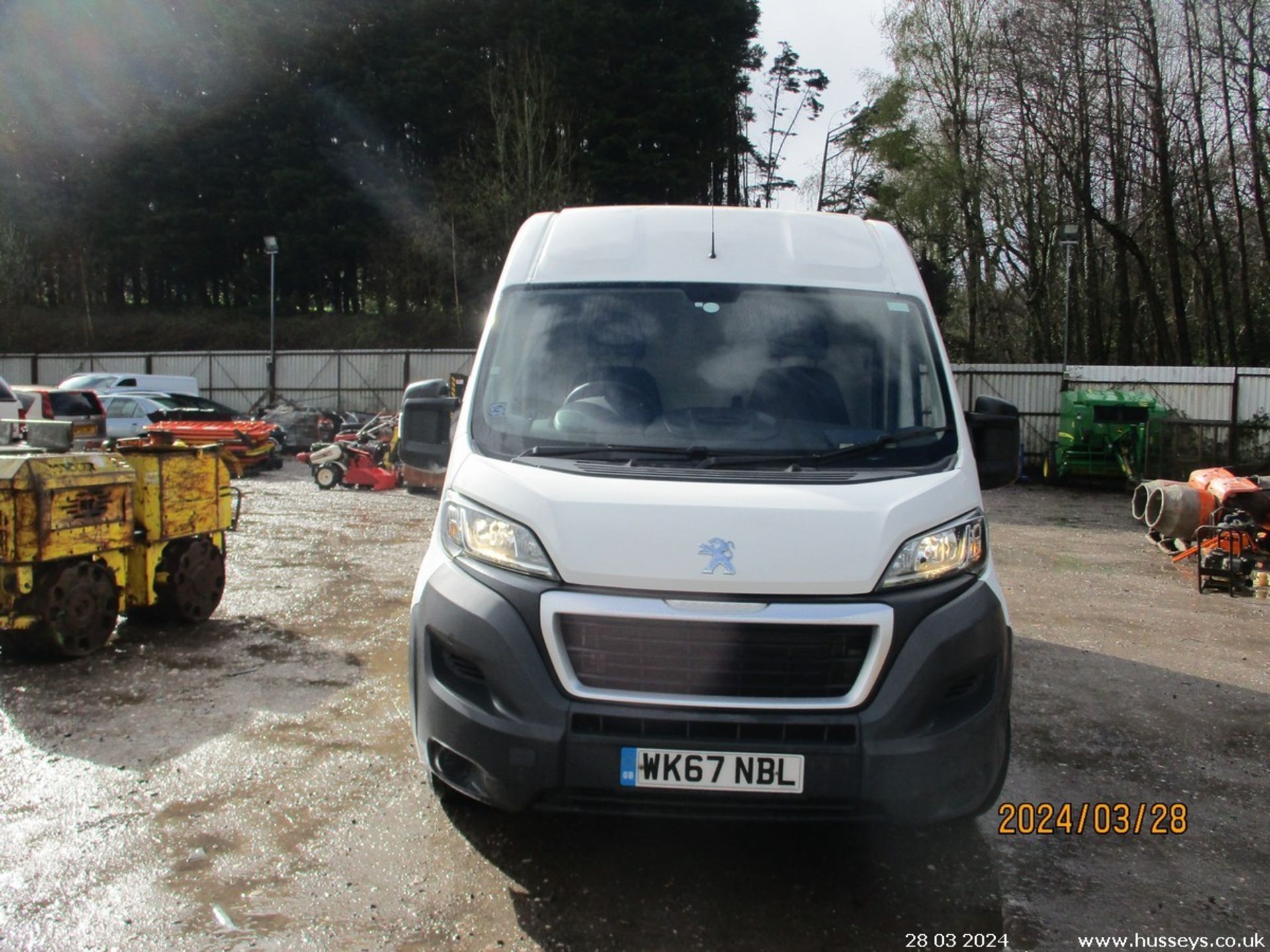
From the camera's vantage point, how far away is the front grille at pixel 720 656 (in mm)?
3229

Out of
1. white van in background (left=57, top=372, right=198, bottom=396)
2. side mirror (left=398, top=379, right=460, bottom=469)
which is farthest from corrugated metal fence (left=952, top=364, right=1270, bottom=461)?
white van in background (left=57, top=372, right=198, bottom=396)

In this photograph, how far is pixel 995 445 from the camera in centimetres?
431

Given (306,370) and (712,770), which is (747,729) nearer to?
(712,770)

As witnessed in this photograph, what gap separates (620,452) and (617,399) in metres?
0.39

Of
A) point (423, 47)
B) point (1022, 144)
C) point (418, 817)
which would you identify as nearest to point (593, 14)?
point (423, 47)

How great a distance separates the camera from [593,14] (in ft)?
131

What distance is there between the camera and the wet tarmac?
11.2 feet

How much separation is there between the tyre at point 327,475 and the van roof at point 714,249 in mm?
14434

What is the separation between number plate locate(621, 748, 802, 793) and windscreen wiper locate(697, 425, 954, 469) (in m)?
0.97

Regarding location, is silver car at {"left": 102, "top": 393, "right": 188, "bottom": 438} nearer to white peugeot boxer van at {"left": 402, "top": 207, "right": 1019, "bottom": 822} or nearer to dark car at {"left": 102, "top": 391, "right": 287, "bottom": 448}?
dark car at {"left": 102, "top": 391, "right": 287, "bottom": 448}

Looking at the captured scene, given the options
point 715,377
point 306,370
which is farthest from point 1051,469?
point 306,370

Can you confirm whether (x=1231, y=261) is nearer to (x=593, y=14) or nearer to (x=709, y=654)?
(x=593, y=14)

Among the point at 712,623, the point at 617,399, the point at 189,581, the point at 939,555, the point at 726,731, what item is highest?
the point at 617,399

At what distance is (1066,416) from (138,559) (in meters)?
19.7
